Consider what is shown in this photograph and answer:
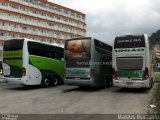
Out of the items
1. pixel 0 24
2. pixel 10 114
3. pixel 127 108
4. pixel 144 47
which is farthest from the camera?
pixel 0 24

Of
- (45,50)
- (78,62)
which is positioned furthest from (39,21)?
(78,62)

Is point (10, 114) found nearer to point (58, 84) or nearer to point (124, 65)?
point (124, 65)

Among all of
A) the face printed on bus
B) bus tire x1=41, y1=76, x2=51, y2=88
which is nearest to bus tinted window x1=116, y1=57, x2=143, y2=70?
the face printed on bus

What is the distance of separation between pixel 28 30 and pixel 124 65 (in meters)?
62.5

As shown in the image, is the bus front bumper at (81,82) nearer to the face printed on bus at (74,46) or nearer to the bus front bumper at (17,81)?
the face printed on bus at (74,46)

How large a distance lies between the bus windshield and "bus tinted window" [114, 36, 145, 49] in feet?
6.22

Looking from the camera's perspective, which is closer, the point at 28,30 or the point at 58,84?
the point at 58,84

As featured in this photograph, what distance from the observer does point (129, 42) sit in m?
17.4

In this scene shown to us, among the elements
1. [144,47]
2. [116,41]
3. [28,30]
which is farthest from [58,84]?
[28,30]

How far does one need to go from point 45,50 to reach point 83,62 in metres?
4.65

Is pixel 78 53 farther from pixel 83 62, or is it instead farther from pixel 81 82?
pixel 81 82

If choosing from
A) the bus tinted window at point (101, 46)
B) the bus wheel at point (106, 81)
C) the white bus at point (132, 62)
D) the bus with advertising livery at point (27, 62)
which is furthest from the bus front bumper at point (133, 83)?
the bus with advertising livery at point (27, 62)

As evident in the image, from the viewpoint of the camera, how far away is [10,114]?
10766 millimetres

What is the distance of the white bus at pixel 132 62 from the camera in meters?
16.8
